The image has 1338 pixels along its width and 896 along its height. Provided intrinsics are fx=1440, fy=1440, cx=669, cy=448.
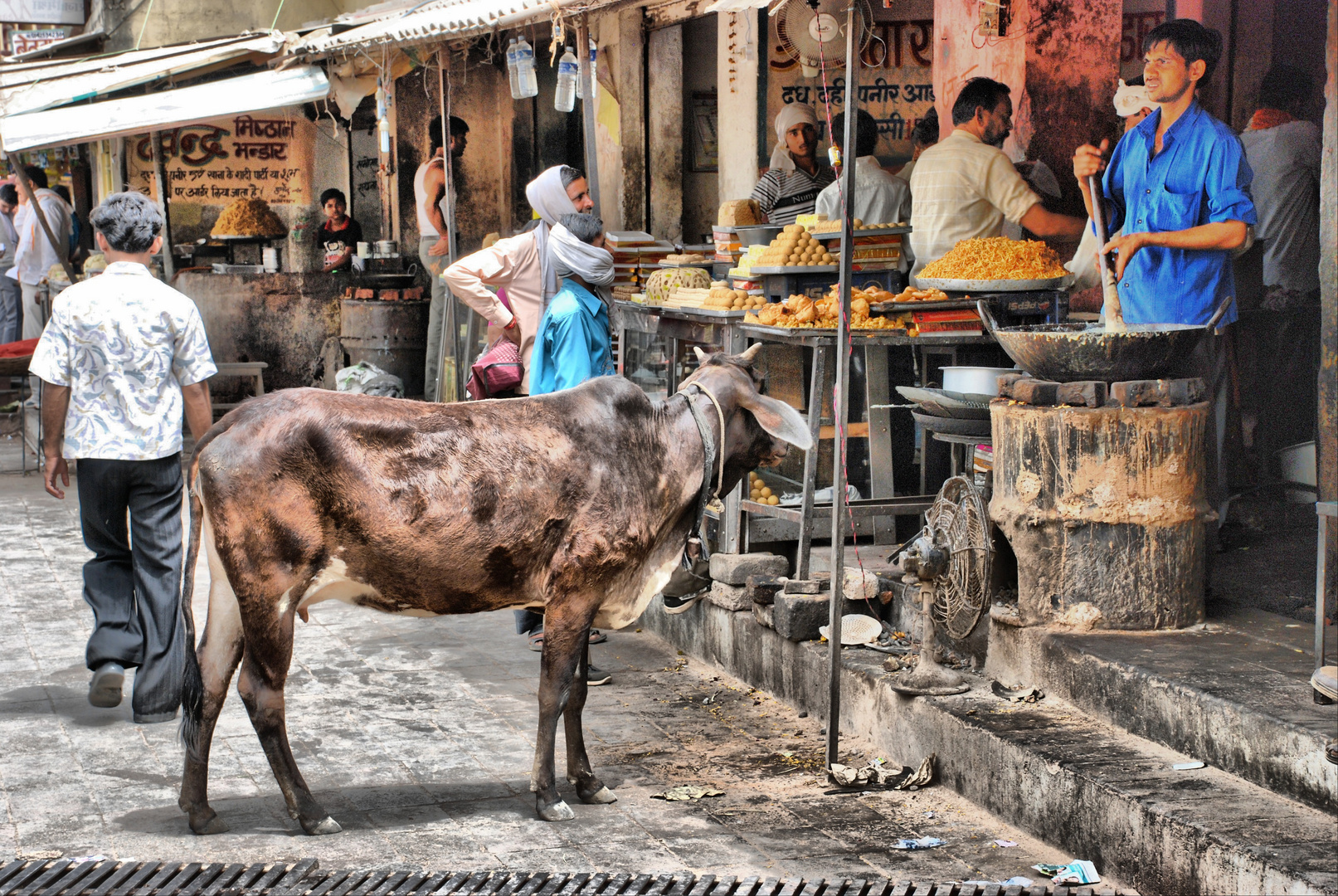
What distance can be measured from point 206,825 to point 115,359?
1958mm

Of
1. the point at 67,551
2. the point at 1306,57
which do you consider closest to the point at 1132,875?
the point at 1306,57

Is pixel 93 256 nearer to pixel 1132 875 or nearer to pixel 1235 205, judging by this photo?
pixel 1235 205

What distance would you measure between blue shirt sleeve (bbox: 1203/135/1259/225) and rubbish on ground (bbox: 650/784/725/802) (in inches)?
128

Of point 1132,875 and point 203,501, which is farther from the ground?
point 203,501

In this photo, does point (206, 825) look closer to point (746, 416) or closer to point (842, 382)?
point (746, 416)

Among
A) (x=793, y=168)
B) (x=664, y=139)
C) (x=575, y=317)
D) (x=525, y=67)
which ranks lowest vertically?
(x=575, y=317)

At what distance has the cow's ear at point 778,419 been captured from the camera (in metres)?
5.29

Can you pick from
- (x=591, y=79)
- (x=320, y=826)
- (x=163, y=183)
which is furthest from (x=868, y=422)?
(x=163, y=183)

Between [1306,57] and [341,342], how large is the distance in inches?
369

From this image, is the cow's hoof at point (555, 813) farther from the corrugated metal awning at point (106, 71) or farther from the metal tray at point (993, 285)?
the corrugated metal awning at point (106, 71)

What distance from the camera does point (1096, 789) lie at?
4.43 metres

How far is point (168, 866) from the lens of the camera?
4.36 meters

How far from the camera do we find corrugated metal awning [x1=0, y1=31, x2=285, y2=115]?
11859mm

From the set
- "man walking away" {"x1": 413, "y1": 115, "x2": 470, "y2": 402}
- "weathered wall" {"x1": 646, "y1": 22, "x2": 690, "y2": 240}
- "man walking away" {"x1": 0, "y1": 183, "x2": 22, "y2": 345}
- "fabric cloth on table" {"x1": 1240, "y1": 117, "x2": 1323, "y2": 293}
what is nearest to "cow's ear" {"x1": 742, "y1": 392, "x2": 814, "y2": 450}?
"fabric cloth on table" {"x1": 1240, "y1": 117, "x2": 1323, "y2": 293}
